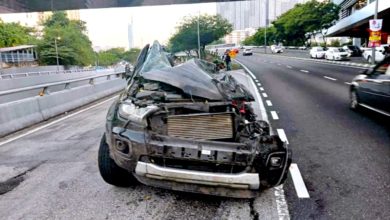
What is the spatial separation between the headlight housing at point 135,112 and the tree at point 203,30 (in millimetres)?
46102

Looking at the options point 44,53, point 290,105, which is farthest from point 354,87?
point 44,53

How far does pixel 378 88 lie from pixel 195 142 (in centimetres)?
534

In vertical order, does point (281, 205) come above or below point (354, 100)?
below

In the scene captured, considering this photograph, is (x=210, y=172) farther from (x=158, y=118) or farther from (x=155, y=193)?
(x=155, y=193)

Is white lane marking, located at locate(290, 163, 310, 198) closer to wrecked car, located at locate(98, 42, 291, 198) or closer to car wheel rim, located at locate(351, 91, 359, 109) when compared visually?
wrecked car, located at locate(98, 42, 291, 198)

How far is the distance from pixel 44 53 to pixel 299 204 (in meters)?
65.9

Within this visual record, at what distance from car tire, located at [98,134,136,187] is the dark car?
5.19 meters

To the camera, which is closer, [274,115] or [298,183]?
[298,183]

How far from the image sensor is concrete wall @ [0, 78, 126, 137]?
781 centimetres

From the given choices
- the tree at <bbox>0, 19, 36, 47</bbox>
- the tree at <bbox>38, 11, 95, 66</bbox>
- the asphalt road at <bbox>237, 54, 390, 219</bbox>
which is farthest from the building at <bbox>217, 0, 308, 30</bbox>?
the asphalt road at <bbox>237, 54, 390, 219</bbox>

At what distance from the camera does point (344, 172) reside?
454 cm

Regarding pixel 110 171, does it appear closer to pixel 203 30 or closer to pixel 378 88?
pixel 378 88

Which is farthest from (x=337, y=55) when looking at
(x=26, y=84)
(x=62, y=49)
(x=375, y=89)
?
(x=62, y=49)

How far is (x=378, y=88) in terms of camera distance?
7.02 metres
